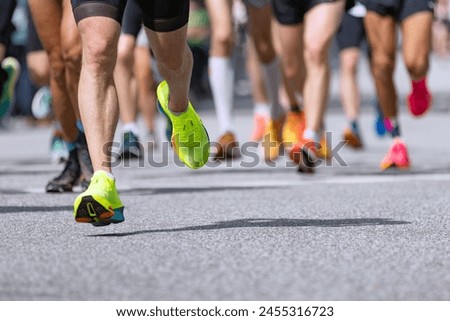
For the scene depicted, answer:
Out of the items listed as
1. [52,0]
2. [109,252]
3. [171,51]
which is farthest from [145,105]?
[109,252]

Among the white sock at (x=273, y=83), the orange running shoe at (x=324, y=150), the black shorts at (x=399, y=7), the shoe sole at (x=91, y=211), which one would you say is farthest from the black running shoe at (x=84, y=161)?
the white sock at (x=273, y=83)

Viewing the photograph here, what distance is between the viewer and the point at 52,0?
26.2ft

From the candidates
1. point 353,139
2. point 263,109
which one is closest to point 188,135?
point 353,139

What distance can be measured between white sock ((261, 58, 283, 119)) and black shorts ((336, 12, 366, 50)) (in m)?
1.68

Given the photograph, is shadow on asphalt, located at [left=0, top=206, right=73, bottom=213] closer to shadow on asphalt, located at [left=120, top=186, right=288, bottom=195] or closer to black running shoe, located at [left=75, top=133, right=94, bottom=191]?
black running shoe, located at [left=75, top=133, right=94, bottom=191]

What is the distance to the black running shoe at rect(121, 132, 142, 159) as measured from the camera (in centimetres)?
1184

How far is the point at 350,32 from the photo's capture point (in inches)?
541

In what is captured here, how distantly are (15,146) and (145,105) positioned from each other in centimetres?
219

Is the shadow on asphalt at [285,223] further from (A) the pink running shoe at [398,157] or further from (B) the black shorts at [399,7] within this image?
(A) the pink running shoe at [398,157]

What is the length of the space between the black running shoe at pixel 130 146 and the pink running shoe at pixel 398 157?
2179mm

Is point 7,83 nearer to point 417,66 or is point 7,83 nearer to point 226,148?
point 226,148

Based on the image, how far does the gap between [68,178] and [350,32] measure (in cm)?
550
